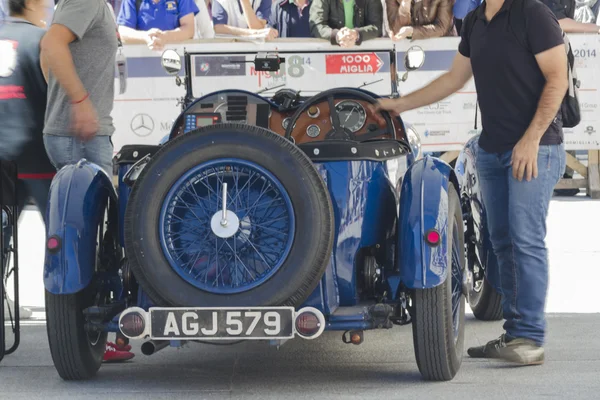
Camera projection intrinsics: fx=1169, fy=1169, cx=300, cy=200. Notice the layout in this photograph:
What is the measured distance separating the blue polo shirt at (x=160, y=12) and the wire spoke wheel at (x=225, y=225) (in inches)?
262

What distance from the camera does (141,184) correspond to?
15.8 feet

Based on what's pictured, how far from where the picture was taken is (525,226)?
218 inches

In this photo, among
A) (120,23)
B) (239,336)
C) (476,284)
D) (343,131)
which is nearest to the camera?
(239,336)

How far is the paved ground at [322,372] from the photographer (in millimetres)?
5016

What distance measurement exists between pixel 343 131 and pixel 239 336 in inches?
66.7

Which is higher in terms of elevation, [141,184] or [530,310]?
[141,184]

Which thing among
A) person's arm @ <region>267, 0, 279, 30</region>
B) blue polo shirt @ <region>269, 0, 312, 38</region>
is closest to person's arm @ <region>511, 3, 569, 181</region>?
blue polo shirt @ <region>269, 0, 312, 38</region>

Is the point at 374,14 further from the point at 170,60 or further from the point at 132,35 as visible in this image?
the point at 170,60

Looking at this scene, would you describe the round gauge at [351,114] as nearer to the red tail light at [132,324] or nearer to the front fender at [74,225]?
the front fender at [74,225]

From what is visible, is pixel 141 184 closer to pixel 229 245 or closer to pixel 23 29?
pixel 229 245

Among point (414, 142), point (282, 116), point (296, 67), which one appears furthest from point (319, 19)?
point (282, 116)

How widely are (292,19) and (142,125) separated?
195 cm

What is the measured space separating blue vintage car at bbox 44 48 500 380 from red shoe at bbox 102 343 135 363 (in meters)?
0.35

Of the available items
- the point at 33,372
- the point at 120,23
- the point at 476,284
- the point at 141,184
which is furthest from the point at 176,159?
the point at 120,23
